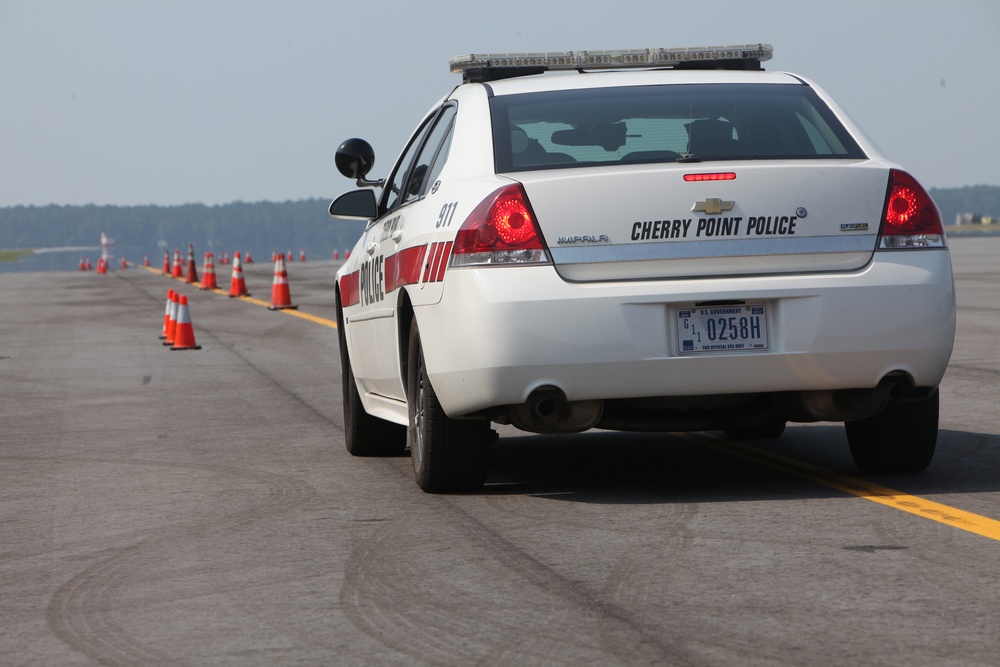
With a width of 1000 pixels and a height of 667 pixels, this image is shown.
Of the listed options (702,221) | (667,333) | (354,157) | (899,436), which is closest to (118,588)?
(667,333)

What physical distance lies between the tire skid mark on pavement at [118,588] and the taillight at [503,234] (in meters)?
1.35

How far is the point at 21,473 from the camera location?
25.7 feet

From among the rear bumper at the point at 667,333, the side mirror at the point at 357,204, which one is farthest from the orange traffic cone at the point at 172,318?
the rear bumper at the point at 667,333

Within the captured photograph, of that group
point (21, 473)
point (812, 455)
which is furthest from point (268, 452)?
point (812, 455)

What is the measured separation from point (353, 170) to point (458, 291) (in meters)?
2.33

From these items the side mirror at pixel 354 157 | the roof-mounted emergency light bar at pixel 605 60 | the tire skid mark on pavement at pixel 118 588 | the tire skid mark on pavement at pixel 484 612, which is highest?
the roof-mounted emergency light bar at pixel 605 60

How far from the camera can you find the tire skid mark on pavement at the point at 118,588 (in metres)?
4.20

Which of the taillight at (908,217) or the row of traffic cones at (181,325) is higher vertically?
the taillight at (908,217)

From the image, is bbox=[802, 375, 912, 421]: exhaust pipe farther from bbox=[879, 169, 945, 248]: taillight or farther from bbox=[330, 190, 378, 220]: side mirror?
bbox=[330, 190, 378, 220]: side mirror

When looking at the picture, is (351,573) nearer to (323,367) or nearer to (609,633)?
(609,633)

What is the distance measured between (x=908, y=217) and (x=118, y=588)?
3221 millimetres

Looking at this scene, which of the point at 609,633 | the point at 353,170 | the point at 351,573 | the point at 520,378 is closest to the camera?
the point at 609,633

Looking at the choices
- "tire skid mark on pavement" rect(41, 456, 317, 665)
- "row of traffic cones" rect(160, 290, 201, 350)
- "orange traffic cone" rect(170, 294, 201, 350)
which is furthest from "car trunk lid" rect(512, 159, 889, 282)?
"orange traffic cone" rect(170, 294, 201, 350)

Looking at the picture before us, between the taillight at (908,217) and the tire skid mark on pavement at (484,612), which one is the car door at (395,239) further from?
Answer: the taillight at (908,217)
